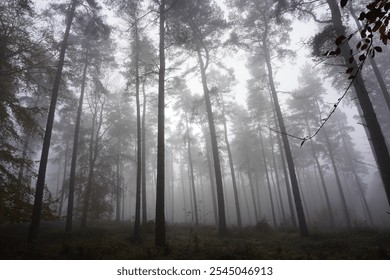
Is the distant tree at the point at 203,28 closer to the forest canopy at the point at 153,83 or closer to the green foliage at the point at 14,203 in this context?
the forest canopy at the point at 153,83

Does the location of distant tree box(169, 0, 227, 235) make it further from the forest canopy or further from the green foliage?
the green foliage

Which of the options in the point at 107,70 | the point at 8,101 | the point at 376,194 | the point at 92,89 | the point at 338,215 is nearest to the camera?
the point at 8,101

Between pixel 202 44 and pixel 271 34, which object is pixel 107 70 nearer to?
pixel 202 44

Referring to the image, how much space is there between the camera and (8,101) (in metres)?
9.49

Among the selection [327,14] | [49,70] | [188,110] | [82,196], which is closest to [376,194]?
[188,110]

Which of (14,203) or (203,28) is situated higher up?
(203,28)

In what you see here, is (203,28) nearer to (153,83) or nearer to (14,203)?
(153,83)

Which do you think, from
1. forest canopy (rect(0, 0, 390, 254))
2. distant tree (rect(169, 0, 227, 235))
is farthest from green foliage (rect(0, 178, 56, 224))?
distant tree (rect(169, 0, 227, 235))

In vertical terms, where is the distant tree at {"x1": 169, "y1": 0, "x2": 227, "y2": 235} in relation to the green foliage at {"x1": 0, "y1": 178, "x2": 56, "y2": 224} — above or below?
above

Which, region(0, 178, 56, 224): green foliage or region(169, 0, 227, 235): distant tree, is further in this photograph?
region(169, 0, 227, 235): distant tree

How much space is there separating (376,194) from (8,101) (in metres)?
52.0

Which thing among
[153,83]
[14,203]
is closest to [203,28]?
[153,83]

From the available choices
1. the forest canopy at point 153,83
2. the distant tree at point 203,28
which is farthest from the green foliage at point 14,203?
the distant tree at point 203,28

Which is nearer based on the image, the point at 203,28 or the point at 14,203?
the point at 14,203
